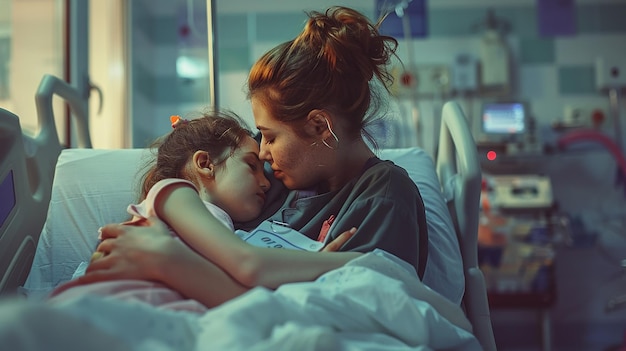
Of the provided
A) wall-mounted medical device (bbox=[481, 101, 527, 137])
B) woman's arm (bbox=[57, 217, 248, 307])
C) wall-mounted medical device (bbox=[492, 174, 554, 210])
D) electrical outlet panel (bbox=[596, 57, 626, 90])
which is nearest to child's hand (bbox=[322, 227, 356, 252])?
woman's arm (bbox=[57, 217, 248, 307])

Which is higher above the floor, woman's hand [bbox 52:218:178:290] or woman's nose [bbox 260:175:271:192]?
woman's nose [bbox 260:175:271:192]

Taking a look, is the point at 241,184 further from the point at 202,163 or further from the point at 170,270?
the point at 170,270

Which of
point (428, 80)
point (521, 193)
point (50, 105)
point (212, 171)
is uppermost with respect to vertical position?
point (428, 80)

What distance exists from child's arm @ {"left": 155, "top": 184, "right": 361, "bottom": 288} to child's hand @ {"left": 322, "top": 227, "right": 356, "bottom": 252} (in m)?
0.06

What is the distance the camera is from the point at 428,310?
40.7 inches

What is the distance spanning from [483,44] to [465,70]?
7.6 inches

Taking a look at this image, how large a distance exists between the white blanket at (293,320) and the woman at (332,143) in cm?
13

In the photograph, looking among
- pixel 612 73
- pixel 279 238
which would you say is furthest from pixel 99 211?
pixel 612 73

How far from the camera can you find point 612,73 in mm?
4266

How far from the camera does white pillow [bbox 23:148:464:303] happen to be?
1.53 m

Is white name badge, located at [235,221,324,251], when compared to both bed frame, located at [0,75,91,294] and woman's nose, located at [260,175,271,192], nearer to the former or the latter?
woman's nose, located at [260,175,271,192]

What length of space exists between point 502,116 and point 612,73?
2.42ft

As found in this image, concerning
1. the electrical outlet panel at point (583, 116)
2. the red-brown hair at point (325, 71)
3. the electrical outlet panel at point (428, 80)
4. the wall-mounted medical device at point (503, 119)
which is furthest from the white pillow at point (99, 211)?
the electrical outlet panel at point (583, 116)

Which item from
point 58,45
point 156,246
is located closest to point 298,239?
point 156,246
